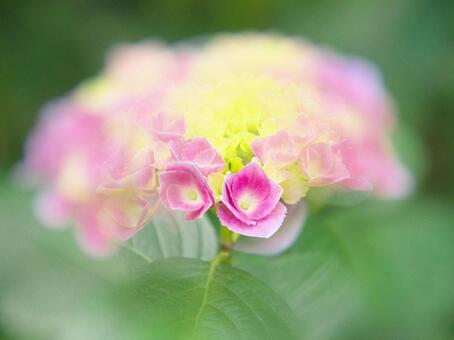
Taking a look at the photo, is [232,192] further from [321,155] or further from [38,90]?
[38,90]

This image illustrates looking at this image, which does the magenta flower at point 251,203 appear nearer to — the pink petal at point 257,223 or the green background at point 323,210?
the pink petal at point 257,223

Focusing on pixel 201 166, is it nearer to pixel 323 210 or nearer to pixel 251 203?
pixel 251 203

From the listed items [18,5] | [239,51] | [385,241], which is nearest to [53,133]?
[239,51]

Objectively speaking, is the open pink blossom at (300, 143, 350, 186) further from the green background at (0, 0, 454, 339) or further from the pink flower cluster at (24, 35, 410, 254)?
the green background at (0, 0, 454, 339)

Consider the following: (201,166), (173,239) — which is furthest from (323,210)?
(201,166)

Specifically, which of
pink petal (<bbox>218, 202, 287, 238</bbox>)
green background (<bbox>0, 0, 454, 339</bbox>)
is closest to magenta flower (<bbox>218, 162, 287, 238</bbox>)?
pink petal (<bbox>218, 202, 287, 238</bbox>)
